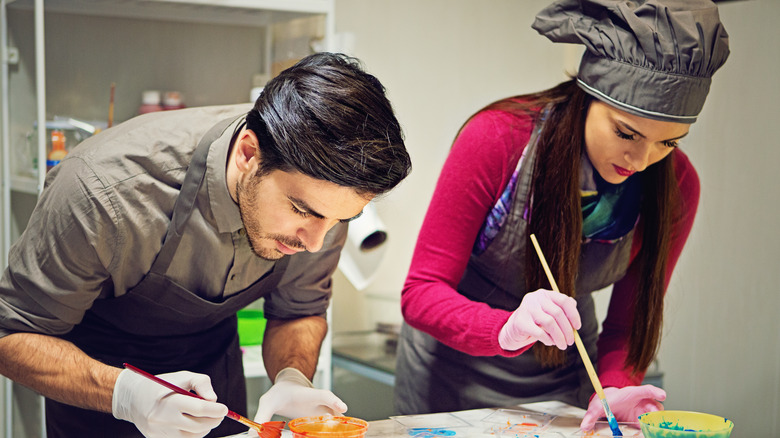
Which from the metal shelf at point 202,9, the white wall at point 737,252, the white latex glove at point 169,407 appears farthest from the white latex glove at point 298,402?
the white wall at point 737,252

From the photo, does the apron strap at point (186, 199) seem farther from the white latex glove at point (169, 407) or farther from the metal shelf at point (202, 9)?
the metal shelf at point (202, 9)

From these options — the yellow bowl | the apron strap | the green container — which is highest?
the apron strap

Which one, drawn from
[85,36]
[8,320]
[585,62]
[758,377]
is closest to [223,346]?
[8,320]

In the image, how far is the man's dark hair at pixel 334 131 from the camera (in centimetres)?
119

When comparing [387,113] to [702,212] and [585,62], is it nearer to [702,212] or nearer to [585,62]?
[585,62]

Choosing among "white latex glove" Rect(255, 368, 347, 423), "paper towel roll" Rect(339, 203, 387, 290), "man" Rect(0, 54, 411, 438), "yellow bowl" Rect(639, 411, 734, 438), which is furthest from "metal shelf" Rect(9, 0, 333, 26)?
"yellow bowl" Rect(639, 411, 734, 438)

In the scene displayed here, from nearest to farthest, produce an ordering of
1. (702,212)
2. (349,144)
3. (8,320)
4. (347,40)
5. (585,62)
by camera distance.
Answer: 1. (349,144)
2. (8,320)
3. (585,62)
4. (347,40)
5. (702,212)

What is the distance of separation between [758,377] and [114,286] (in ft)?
6.60

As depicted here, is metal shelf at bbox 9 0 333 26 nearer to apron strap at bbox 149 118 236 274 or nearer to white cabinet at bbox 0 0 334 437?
white cabinet at bbox 0 0 334 437

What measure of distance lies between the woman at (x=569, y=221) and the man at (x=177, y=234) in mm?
Result: 273

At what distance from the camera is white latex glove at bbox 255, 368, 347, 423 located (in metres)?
1.35

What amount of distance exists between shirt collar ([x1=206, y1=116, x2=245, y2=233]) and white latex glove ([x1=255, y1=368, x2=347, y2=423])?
0.30 meters

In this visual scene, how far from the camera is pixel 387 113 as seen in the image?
1246mm

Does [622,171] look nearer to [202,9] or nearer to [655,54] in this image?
[655,54]
